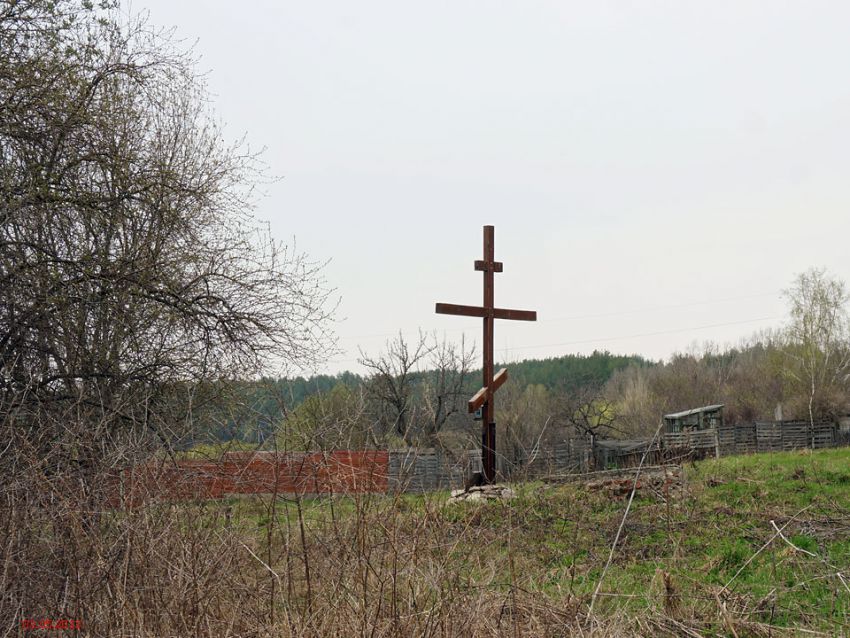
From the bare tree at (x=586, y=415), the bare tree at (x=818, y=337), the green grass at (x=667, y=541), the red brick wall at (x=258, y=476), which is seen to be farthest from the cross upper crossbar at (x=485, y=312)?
the bare tree at (x=818, y=337)

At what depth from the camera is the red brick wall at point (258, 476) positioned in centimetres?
385

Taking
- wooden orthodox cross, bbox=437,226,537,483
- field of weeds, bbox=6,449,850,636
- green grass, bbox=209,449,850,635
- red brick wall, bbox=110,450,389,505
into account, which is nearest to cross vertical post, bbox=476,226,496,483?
wooden orthodox cross, bbox=437,226,537,483

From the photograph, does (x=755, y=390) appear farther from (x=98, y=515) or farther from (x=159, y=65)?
(x=98, y=515)

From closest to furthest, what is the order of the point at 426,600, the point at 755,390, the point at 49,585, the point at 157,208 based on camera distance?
the point at 426,600 → the point at 49,585 → the point at 157,208 → the point at 755,390

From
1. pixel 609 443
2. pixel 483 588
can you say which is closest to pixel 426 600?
pixel 483 588

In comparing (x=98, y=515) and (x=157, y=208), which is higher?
(x=157, y=208)

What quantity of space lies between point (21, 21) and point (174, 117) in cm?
492

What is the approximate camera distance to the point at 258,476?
Result: 168 inches

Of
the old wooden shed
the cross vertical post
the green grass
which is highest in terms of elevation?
the cross vertical post

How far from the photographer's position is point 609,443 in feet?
83.5

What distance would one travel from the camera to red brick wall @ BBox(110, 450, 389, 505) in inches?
151

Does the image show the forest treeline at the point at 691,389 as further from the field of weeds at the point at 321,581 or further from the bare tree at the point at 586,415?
the field of weeds at the point at 321,581

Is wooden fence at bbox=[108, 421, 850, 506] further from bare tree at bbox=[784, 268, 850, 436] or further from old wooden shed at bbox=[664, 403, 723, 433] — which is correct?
bare tree at bbox=[784, 268, 850, 436]

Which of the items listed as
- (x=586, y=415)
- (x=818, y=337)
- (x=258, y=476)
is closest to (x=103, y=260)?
(x=258, y=476)
